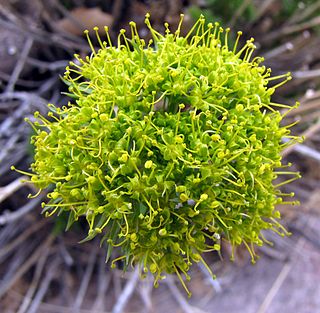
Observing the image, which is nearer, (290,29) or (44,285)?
(44,285)

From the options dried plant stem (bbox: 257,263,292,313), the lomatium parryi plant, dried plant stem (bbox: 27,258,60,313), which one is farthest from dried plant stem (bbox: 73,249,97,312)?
the lomatium parryi plant

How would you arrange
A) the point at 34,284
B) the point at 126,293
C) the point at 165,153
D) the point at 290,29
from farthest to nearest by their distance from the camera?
the point at 290,29
the point at 34,284
the point at 126,293
the point at 165,153

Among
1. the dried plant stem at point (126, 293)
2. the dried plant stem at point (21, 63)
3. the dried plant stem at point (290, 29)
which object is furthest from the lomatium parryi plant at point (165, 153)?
the dried plant stem at point (290, 29)

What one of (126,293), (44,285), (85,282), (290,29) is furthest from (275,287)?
(290,29)

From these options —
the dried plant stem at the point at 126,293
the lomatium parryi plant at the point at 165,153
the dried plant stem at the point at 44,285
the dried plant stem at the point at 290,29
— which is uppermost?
the dried plant stem at the point at 290,29

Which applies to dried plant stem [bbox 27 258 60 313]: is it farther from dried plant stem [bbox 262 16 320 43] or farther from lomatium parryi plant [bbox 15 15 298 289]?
dried plant stem [bbox 262 16 320 43]

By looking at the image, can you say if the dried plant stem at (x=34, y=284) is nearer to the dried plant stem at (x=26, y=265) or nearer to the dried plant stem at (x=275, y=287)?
the dried plant stem at (x=26, y=265)

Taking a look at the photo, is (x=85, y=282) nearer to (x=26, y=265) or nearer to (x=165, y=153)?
(x=26, y=265)

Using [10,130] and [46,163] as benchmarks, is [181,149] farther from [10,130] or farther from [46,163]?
[10,130]

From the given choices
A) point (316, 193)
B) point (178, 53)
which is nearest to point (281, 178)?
point (316, 193)
